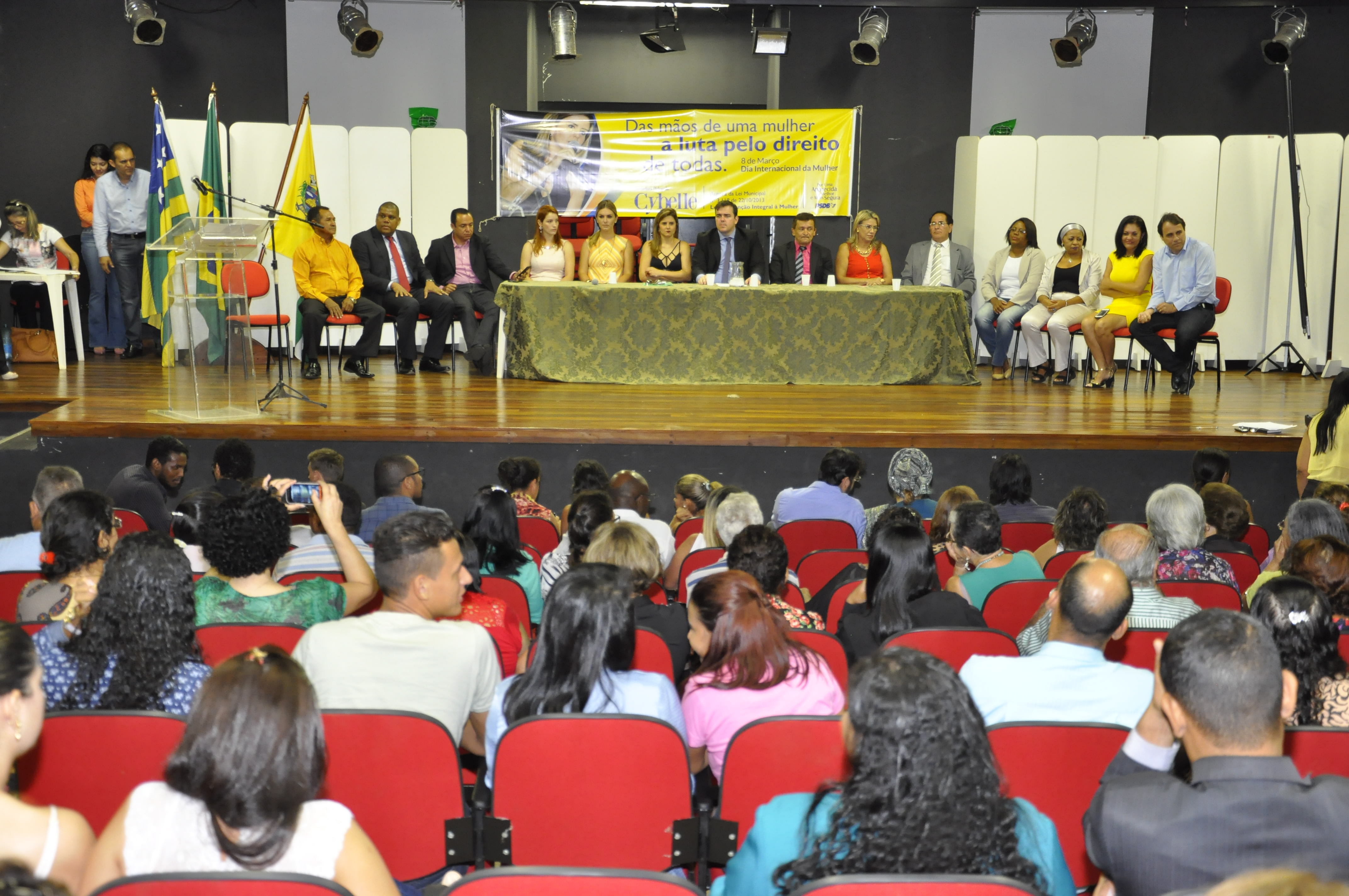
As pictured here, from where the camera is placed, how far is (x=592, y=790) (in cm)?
192

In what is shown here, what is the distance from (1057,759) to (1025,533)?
234 cm

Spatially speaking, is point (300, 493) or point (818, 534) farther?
point (818, 534)

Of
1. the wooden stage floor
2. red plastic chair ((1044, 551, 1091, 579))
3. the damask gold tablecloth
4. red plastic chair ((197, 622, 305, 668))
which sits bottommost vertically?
red plastic chair ((1044, 551, 1091, 579))

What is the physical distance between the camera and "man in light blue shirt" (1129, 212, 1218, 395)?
7.27m

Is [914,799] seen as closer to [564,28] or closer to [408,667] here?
[408,667]

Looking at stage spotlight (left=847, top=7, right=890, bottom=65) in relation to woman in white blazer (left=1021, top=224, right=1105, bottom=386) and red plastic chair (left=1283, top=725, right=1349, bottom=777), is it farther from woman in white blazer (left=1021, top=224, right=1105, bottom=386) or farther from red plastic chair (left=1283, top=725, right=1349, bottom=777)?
red plastic chair (left=1283, top=725, right=1349, bottom=777)

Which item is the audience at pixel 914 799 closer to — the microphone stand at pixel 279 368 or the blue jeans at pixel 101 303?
the microphone stand at pixel 279 368

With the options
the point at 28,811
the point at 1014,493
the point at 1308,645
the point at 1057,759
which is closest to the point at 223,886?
the point at 28,811

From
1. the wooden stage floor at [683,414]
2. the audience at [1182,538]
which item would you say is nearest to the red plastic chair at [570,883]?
the audience at [1182,538]

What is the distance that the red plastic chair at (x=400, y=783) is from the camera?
190 cm

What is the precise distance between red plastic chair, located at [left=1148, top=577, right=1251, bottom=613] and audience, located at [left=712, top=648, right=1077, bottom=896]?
1918mm

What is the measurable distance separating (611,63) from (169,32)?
13.3 feet

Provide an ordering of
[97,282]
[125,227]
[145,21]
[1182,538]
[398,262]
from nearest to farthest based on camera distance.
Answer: [1182,538]
[398,262]
[145,21]
[125,227]
[97,282]

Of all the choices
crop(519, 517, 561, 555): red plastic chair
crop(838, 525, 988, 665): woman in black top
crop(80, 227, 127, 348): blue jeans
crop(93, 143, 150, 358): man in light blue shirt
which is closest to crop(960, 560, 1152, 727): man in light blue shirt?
crop(838, 525, 988, 665): woman in black top
